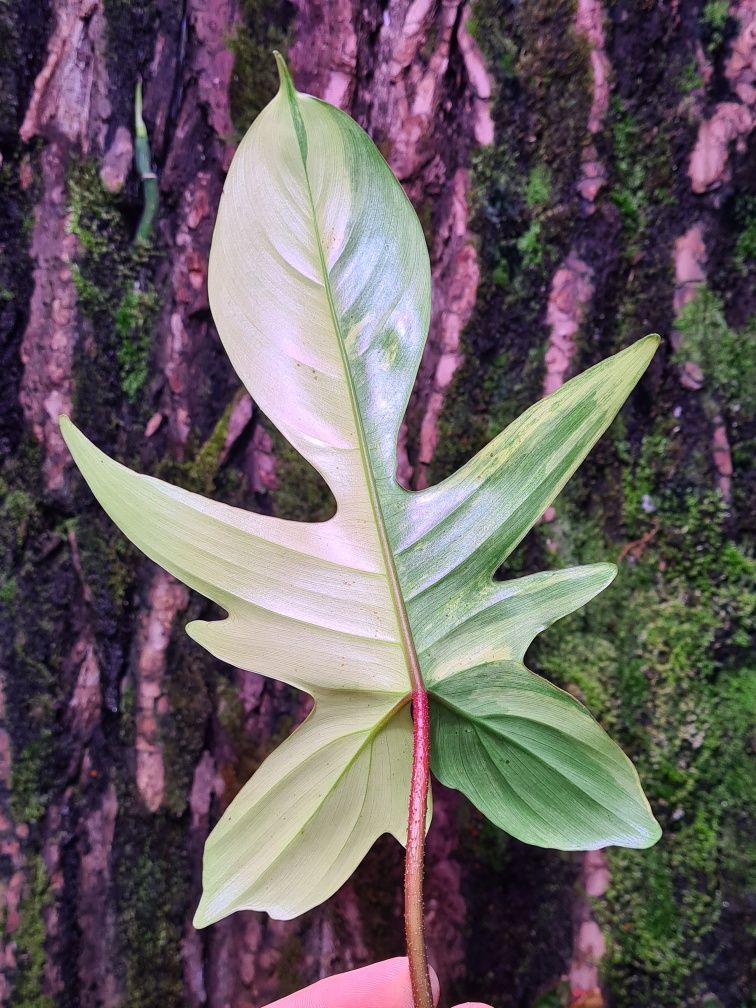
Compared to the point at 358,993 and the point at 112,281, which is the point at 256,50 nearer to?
the point at 112,281

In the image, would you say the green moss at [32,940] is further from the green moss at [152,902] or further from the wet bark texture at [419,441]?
the green moss at [152,902]

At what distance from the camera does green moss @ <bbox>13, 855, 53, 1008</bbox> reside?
1112 mm

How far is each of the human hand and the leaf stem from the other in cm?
25

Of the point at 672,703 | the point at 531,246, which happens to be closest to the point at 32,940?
the point at 672,703

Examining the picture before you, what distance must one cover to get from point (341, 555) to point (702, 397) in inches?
28.3

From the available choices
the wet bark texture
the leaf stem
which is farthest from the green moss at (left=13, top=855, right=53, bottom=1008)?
the leaf stem

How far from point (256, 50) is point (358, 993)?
1.46 m

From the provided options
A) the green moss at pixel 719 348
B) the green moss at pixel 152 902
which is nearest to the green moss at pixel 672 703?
the green moss at pixel 719 348

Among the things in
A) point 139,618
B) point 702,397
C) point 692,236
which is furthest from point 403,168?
point 139,618

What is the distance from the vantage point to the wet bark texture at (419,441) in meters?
1.06

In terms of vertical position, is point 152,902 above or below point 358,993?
below

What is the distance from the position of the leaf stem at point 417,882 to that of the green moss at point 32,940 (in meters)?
0.79

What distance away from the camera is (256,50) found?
1.07 metres

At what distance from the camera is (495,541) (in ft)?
2.51
